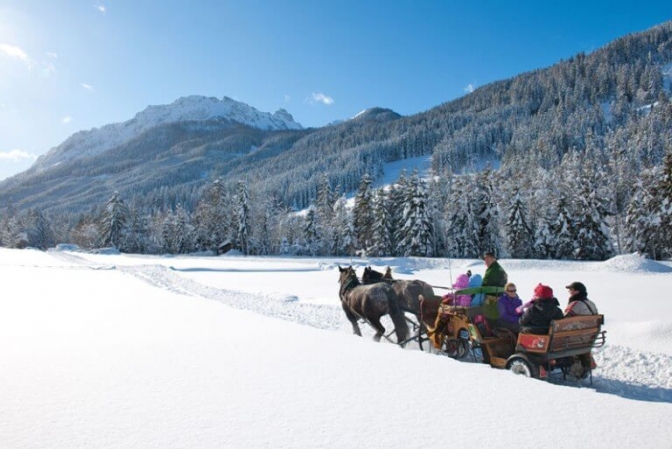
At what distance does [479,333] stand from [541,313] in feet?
4.12

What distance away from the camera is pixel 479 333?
713 cm

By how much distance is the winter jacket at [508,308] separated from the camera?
7.23m

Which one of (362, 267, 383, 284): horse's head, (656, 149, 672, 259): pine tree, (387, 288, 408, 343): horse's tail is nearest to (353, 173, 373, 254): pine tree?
(656, 149, 672, 259): pine tree

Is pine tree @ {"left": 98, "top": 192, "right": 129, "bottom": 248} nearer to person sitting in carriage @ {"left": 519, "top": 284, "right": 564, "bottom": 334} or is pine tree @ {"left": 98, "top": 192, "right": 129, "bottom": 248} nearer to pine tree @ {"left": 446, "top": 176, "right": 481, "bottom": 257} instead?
pine tree @ {"left": 446, "top": 176, "right": 481, "bottom": 257}

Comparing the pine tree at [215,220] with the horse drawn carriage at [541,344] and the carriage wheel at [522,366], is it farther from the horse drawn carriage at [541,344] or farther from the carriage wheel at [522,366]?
the carriage wheel at [522,366]

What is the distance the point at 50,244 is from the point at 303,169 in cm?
9117

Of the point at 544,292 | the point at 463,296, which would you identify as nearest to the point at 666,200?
the point at 463,296

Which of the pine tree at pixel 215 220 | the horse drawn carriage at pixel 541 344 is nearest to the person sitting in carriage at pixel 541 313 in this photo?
the horse drawn carriage at pixel 541 344

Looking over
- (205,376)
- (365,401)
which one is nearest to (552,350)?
(365,401)

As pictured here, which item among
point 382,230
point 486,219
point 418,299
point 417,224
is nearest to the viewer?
point 418,299

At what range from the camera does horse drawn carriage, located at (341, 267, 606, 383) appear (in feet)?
20.1

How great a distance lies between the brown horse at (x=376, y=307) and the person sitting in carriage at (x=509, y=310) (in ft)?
7.18

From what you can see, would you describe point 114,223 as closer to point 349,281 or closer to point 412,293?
point 349,281

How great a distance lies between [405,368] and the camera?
5137 mm
